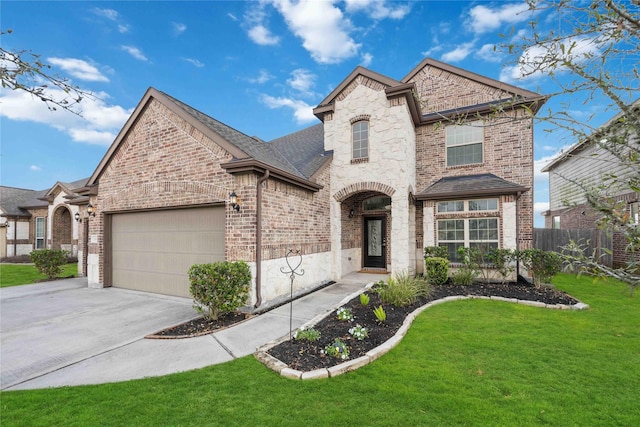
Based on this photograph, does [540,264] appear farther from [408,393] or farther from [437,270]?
[408,393]

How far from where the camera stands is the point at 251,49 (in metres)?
12.0

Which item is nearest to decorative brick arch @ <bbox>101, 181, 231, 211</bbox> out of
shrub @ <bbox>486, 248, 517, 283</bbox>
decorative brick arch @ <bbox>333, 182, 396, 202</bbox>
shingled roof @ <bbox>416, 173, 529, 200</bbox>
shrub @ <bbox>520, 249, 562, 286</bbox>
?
decorative brick arch @ <bbox>333, 182, 396, 202</bbox>

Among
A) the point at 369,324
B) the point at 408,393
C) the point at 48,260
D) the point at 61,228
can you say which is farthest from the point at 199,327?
the point at 61,228

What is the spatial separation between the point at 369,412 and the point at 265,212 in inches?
194

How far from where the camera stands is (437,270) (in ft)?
30.4

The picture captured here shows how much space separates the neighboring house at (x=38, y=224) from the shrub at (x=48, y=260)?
8425 mm

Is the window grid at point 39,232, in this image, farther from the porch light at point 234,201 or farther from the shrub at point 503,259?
the shrub at point 503,259

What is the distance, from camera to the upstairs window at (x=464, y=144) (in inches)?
429

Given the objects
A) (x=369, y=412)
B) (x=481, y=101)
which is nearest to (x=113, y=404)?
(x=369, y=412)

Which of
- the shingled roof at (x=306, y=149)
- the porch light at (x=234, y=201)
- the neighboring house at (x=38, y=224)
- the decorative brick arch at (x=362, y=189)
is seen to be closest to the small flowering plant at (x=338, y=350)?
the porch light at (x=234, y=201)

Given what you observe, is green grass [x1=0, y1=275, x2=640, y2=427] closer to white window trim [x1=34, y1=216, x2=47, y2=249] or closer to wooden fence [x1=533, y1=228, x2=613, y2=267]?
wooden fence [x1=533, y1=228, x2=613, y2=267]

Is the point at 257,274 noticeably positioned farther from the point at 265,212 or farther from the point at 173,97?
the point at 173,97

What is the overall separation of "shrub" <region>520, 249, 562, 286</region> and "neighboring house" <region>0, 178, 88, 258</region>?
23855mm

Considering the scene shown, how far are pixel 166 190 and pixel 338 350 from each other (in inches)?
262
